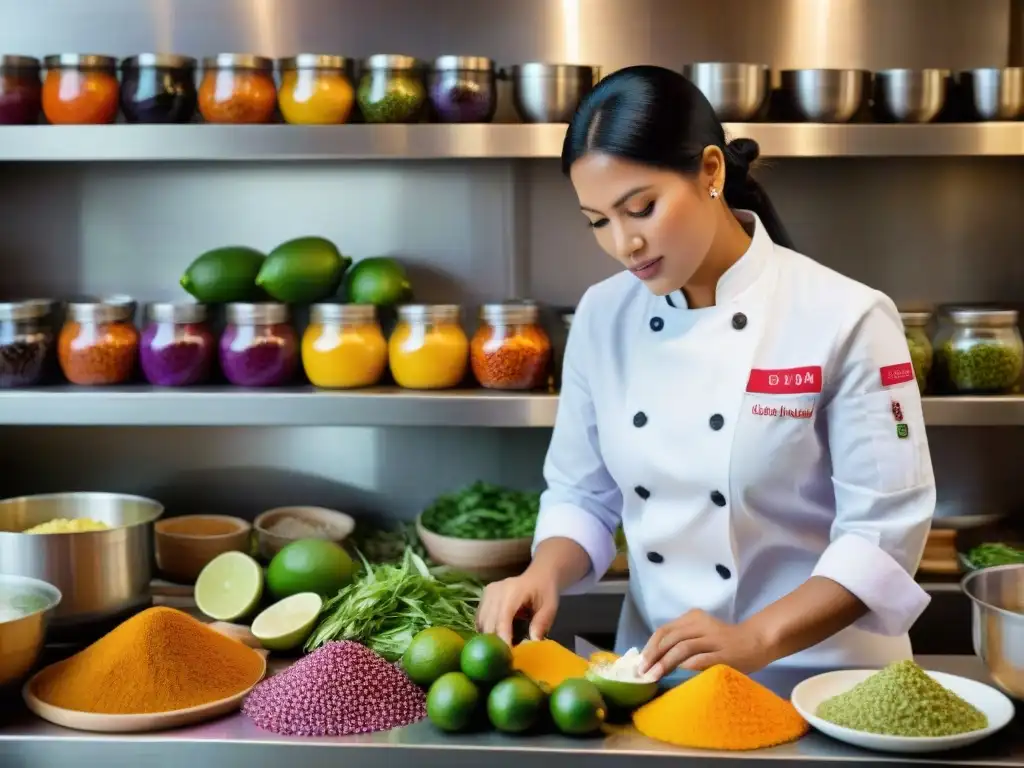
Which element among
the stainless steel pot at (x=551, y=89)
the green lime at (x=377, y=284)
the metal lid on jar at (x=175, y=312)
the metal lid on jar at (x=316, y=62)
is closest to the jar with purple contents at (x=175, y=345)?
the metal lid on jar at (x=175, y=312)

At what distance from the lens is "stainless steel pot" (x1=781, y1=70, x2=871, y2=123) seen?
7.89 ft

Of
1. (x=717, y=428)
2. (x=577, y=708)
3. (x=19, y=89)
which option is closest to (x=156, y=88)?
(x=19, y=89)

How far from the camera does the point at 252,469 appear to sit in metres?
2.91

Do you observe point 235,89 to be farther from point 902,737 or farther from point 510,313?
point 902,737

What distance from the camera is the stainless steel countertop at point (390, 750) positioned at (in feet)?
4.77

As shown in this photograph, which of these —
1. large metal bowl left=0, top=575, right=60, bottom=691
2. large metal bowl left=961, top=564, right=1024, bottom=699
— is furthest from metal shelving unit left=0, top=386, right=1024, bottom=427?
large metal bowl left=961, top=564, right=1024, bottom=699

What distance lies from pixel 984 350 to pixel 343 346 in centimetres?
125

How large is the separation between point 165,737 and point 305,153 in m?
1.23

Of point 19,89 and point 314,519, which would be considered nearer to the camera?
point 19,89

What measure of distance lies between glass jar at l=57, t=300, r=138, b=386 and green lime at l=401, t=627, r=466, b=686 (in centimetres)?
119

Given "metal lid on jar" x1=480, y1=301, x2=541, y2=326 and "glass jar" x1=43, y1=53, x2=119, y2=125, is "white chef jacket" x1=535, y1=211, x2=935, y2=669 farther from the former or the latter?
"glass jar" x1=43, y1=53, x2=119, y2=125

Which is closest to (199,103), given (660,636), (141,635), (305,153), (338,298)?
(305,153)

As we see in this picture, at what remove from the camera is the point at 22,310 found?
8.23ft

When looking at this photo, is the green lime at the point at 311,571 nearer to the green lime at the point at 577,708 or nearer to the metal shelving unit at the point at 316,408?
the metal shelving unit at the point at 316,408
